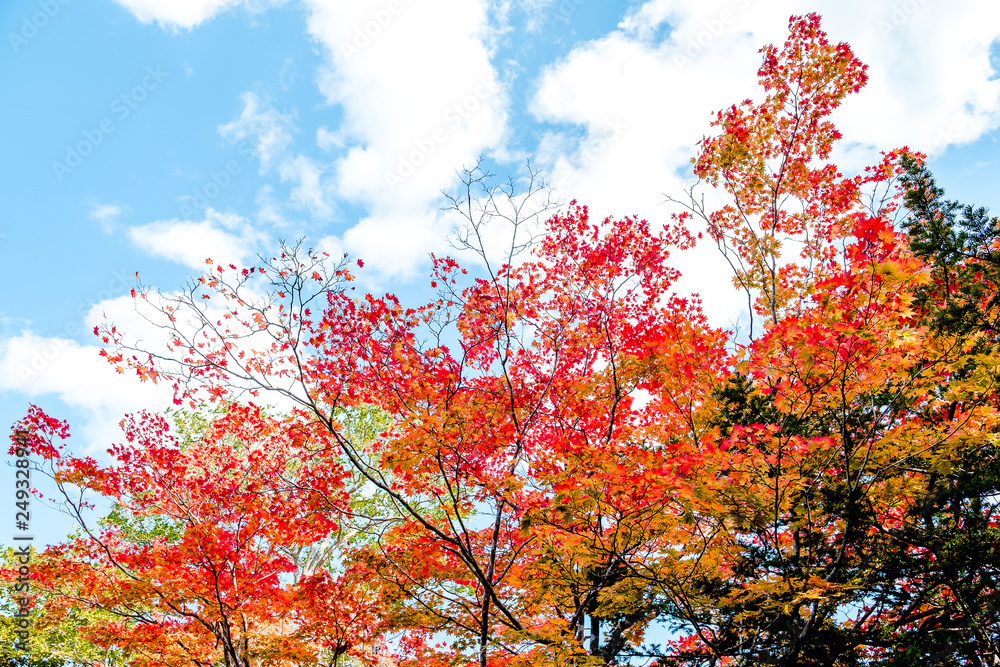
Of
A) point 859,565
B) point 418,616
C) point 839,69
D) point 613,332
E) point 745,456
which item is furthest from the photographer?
point 839,69

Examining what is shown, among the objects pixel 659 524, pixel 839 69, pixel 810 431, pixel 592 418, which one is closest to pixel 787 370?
pixel 810 431

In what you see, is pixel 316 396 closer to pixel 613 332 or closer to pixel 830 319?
pixel 613 332

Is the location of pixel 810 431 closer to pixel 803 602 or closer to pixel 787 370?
pixel 787 370

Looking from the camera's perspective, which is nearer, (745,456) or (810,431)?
(745,456)

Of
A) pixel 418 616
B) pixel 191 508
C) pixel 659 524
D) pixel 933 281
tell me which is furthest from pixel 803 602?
pixel 191 508

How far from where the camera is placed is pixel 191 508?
11344mm

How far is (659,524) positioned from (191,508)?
938cm

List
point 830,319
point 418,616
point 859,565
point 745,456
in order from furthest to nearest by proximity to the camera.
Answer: point 418,616 → point 859,565 → point 745,456 → point 830,319

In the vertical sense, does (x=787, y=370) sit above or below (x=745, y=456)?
above

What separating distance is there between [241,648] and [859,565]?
10.8 m

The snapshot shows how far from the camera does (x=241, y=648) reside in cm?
1064

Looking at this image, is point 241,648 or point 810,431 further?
point 241,648

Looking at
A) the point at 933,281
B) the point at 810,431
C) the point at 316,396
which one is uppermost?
the point at 933,281

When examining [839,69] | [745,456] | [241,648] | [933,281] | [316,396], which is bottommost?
[241,648]
